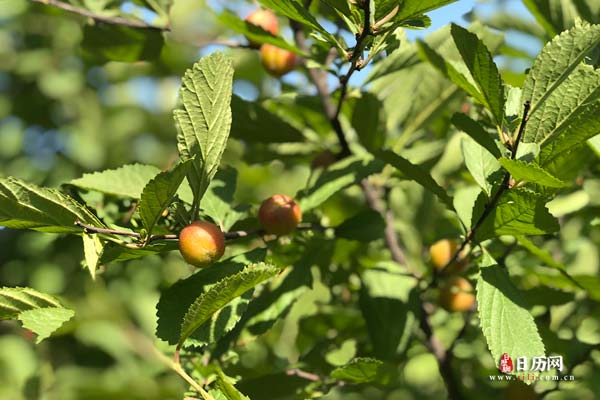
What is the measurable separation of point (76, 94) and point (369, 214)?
3.05 metres

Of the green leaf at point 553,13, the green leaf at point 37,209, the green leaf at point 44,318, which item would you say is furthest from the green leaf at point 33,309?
Result: the green leaf at point 553,13

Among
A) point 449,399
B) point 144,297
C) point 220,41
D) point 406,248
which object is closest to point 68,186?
point 220,41

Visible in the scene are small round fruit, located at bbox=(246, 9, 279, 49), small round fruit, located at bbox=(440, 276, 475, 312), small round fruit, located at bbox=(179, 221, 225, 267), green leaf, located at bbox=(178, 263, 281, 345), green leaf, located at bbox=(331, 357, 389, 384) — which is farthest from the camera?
small round fruit, located at bbox=(246, 9, 279, 49)

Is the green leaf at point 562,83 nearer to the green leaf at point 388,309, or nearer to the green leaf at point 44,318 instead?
the green leaf at point 388,309

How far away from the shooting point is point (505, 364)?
3.71 feet

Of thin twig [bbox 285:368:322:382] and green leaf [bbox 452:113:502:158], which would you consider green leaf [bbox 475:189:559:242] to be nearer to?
green leaf [bbox 452:113:502:158]

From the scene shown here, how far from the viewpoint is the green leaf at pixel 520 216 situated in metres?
1.11

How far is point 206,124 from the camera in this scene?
103cm

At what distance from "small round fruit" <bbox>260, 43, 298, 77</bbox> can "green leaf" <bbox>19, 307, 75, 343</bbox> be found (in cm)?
98

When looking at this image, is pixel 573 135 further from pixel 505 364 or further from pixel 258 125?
pixel 258 125

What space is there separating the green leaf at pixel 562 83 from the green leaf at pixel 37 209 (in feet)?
2.24

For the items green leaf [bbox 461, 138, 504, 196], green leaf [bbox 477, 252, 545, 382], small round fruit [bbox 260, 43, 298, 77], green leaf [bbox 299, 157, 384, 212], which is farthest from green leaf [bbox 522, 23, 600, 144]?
small round fruit [bbox 260, 43, 298, 77]

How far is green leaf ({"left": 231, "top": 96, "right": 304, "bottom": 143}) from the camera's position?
163cm

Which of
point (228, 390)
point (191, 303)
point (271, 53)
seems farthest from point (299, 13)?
point (271, 53)
